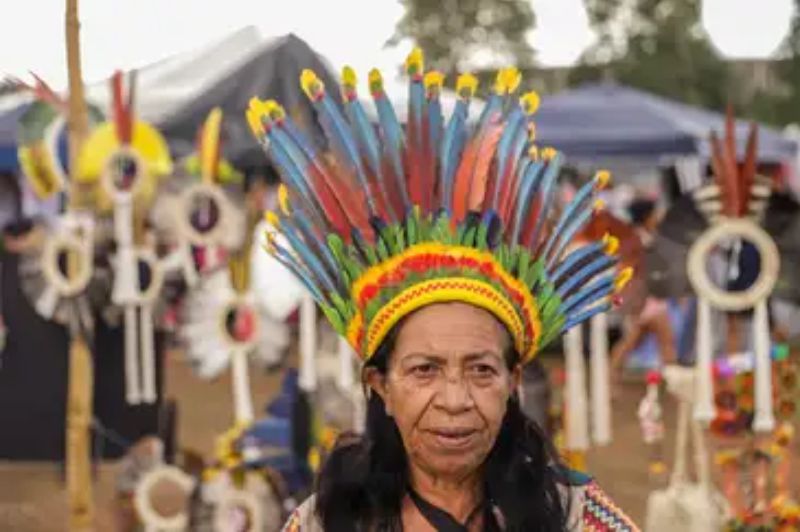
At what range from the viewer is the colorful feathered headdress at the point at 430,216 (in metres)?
1.88

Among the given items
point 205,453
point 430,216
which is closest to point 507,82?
point 430,216

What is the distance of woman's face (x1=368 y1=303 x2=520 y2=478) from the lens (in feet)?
5.94

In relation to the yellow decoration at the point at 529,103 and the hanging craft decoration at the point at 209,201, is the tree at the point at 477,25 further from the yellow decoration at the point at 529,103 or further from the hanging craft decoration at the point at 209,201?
the yellow decoration at the point at 529,103

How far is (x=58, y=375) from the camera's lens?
691cm

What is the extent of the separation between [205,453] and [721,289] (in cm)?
398

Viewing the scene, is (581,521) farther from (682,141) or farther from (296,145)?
(682,141)

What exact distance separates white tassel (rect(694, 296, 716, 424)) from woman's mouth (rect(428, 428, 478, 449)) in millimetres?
3070

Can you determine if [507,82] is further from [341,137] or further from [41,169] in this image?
[41,169]

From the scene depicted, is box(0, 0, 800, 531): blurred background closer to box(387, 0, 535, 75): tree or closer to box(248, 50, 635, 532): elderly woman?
box(248, 50, 635, 532): elderly woman

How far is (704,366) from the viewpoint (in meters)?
4.78

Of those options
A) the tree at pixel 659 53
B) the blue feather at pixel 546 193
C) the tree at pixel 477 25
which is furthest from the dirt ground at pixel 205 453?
the tree at pixel 477 25

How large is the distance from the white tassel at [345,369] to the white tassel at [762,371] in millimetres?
1448

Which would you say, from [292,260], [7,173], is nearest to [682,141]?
[7,173]

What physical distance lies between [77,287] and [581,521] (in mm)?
3888
